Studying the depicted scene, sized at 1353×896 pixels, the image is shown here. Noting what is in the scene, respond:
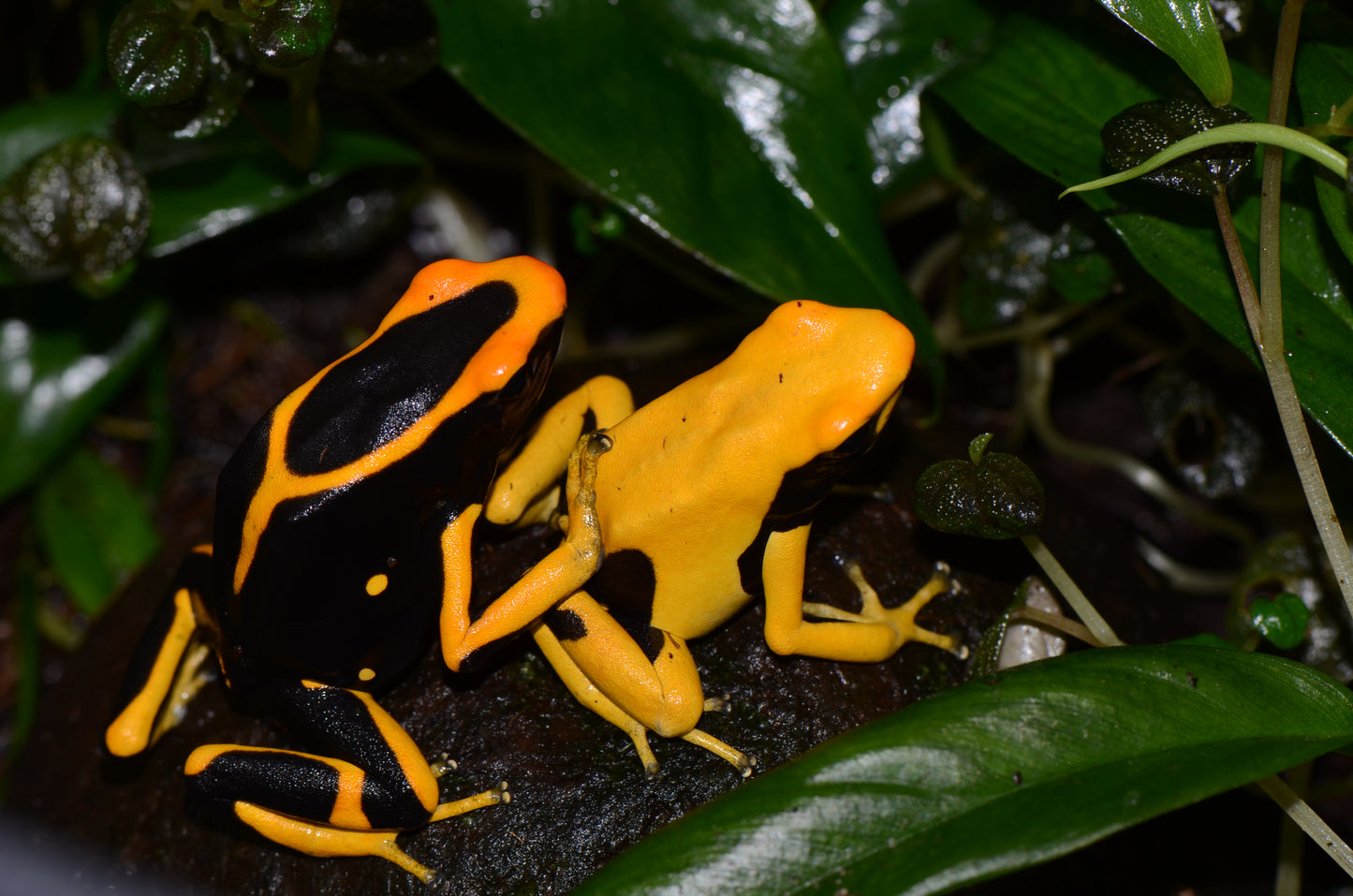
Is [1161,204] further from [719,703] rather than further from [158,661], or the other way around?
[158,661]

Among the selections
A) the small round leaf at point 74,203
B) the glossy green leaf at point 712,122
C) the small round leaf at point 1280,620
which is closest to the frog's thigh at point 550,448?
the glossy green leaf at point 712,122

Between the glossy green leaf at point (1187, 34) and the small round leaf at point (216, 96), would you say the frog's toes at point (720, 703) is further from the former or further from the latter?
the small round leaf at point (216, 96)

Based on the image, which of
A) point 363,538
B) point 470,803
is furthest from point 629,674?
point 363,538

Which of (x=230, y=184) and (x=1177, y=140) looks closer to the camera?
(x=1177, y=140)

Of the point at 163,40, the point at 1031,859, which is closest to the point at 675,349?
the point at 163,40

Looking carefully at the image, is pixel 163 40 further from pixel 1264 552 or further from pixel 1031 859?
pixel 1264 552

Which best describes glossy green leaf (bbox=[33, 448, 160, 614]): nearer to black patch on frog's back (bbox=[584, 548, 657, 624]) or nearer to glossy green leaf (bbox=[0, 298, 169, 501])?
glossy green leaf (bbox=[0, 298, 169, 501])
